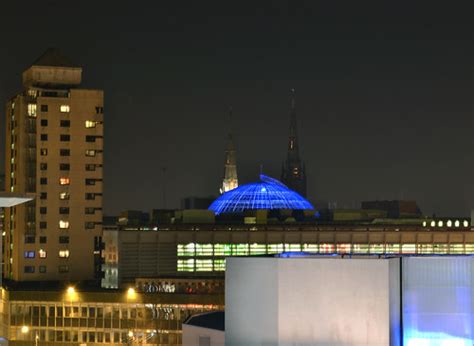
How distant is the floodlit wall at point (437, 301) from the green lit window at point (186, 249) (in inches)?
3716

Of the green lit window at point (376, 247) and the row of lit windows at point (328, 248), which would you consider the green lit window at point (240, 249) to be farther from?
the green lit window at point (376, 247)

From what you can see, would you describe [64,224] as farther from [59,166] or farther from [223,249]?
[223,249]

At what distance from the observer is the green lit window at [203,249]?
6339 inches

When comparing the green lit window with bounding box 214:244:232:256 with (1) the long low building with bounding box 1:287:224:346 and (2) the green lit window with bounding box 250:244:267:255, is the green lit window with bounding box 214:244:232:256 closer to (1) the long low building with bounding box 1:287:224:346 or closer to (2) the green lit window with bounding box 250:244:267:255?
(2) the green lit window with bounding box 250:244:267:255

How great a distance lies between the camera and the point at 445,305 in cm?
6681

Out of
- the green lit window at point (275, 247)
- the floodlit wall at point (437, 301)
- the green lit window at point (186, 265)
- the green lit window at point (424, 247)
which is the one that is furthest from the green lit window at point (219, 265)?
the floodlit wall at point (437, 301)

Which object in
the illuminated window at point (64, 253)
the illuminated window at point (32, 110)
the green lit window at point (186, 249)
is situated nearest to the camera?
the illuminated window at point (64, 253)

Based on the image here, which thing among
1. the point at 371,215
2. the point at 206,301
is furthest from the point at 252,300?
the point at 371,215

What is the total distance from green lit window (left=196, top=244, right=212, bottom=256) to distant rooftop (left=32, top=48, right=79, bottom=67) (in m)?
27.6

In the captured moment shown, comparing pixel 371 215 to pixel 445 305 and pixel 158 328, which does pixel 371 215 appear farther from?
pixel 445 305

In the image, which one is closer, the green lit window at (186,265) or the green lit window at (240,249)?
the green lit window at (186,265)

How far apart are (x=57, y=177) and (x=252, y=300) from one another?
83.2 m

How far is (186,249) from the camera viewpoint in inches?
6334

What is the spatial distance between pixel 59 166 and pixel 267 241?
29.4 metres
